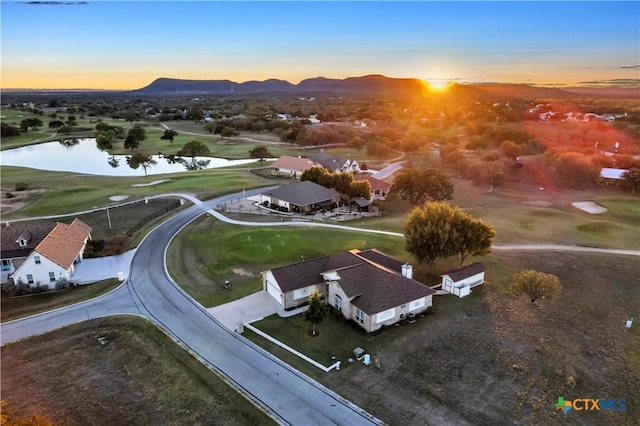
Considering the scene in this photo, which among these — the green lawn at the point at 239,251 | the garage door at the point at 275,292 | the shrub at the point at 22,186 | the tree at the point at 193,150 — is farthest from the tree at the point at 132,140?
the garage door at the point at 275,292

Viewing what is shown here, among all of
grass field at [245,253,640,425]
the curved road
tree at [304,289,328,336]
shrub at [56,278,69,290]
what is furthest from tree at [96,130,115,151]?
tree at [304,289,328,336]

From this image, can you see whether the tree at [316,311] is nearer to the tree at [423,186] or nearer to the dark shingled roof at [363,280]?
the dark shingled roof at [363,280]

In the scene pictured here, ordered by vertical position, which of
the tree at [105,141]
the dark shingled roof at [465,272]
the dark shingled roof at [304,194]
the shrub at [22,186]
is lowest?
the dark shingled roof at [465,272]

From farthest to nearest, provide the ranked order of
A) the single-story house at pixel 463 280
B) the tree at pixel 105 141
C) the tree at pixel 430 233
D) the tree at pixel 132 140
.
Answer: the tree at pixel 105 141, the tree at pixel 132 140, the tree at pixel 430 233, the single-story house at pixel 463 280

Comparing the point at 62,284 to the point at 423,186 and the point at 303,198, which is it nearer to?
the point at 303,198

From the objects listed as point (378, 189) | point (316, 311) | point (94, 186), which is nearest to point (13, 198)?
point (94, 186)

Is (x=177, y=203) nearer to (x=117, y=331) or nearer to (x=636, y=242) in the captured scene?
(x=117, y=331)
